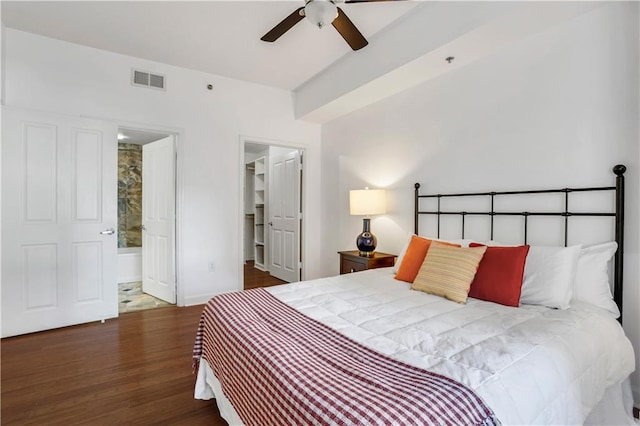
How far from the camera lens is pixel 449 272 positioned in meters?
2.03

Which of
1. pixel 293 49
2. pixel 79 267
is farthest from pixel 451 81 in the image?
pixel 79 267

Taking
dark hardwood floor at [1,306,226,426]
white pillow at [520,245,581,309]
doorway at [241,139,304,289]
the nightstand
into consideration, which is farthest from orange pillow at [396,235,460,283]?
doorway at [241,139,304,289]

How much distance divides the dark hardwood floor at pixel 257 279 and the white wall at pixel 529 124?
2.12 metres

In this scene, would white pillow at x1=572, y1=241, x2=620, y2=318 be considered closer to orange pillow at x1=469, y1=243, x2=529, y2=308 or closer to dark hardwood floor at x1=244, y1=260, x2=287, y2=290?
orange pillow at x1=469, y1=243, x2=529, y2=308

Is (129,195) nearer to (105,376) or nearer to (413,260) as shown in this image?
(105,376)

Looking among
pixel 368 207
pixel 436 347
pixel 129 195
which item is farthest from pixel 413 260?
pixel 129 195

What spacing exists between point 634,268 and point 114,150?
4455mm

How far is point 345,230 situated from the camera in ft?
14.1

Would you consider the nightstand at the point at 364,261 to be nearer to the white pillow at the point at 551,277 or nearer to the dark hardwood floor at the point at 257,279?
the white pillow at the point at 551,277

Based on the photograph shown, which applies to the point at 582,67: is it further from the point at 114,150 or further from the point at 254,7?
Result: the point at 114,150

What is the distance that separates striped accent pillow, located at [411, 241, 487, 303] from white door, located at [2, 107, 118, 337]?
3.15 metres

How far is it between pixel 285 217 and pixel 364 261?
2167mm

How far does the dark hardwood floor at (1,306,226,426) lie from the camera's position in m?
1.80

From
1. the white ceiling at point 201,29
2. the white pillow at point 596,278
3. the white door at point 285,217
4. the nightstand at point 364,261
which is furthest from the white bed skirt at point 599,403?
the white door at point 285,217
